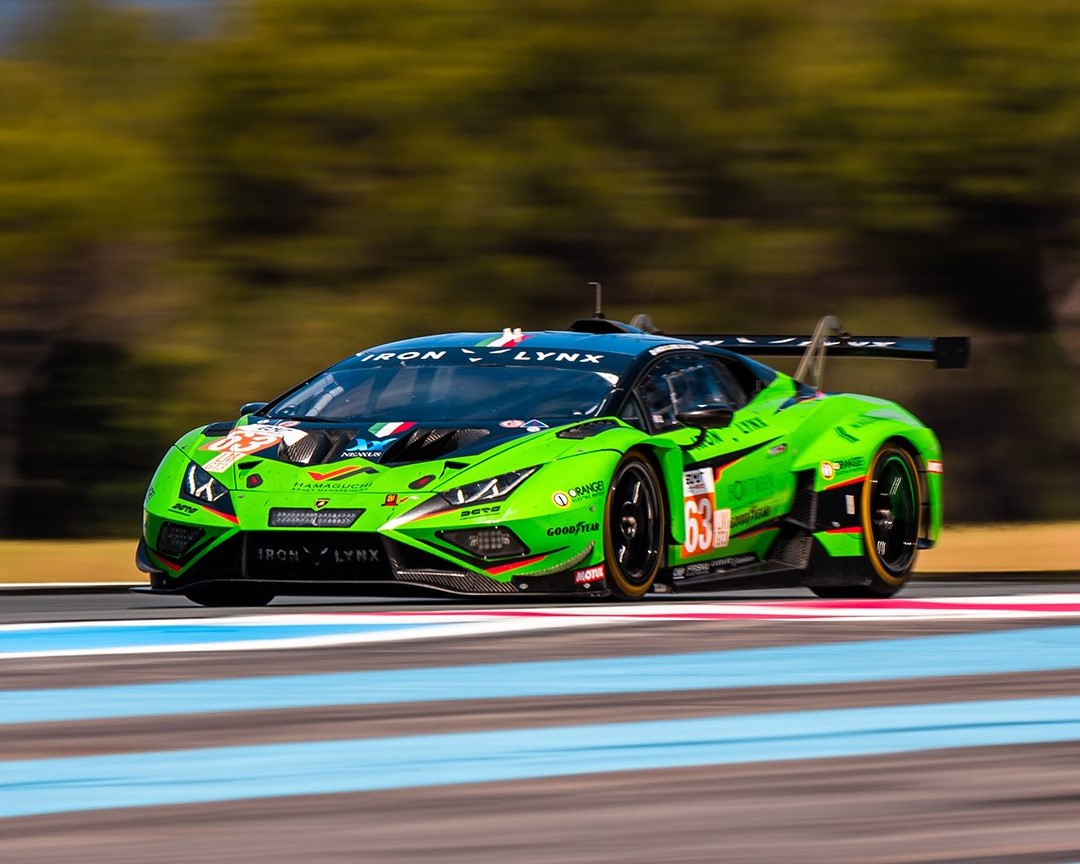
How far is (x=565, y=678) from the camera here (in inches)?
255

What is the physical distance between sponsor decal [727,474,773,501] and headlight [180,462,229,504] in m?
2.24

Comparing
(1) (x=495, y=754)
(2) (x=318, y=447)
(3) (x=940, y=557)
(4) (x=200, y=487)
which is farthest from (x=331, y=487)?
(3) (x=940, y=557)

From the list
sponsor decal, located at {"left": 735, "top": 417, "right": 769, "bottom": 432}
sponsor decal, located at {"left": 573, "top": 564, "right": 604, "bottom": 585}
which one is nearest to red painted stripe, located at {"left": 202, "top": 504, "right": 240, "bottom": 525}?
sponsor decal, located at {"left": 573, "top": 564, "right": 604, "bottom": 585}

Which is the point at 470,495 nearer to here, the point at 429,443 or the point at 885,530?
the point at 429,443

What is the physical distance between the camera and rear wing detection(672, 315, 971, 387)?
1167 cm

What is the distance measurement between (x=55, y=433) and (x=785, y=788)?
20324 mm

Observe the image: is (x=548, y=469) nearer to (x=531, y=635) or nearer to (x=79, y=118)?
(x=531, y=635)

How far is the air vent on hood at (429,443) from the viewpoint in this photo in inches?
361

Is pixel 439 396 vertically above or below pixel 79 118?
below

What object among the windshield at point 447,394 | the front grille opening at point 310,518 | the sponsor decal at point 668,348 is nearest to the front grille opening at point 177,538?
the front grille opening at point 310,518

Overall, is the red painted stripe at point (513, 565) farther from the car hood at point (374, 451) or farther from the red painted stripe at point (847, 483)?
the red painted stripe at point (847, 483)

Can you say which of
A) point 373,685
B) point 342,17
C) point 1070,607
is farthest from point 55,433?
point 373,685

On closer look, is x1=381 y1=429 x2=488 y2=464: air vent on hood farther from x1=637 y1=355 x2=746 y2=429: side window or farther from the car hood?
x1=637 y1=355 x2=746 y2=429: side window

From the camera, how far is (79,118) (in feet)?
78.3
